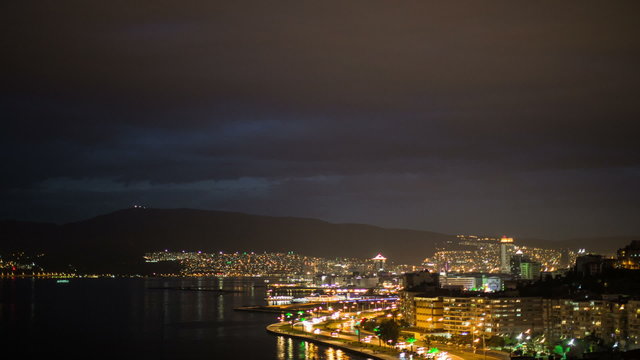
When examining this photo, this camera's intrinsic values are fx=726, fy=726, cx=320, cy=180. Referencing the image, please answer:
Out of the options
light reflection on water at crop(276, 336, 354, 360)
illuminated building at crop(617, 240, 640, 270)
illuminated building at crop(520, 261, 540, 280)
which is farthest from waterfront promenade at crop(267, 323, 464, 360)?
illuminated building at crop(520, 261, 540, 280)

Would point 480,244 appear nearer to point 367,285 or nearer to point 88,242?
point 367,285

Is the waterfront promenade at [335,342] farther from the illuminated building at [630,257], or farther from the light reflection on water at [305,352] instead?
the illuminated building at [630,257]

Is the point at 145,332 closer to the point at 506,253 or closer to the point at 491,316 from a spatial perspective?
the point at 491,316

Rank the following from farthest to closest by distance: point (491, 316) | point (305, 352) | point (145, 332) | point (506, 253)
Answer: point (506, 253) < point (145, 332) < point (491, 316) < point (305, 352)

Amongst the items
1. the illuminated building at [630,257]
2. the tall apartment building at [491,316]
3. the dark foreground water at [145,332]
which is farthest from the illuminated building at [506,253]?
the tall apartment building at [491,316]

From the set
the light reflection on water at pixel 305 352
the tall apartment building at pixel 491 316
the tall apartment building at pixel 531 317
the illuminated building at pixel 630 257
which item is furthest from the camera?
the illuminated building at pixel 630 257

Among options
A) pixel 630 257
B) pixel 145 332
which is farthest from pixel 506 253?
pixel 145 332

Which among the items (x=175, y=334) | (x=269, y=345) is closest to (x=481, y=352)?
(x=269, y=345)

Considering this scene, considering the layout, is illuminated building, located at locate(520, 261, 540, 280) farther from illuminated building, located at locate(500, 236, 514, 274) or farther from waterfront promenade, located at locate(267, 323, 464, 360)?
waterfront promenade, located at locate(267, 323, 464, 360)

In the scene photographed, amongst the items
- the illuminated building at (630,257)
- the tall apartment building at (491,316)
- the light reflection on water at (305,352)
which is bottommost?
the light reflection on water at (305,352)
